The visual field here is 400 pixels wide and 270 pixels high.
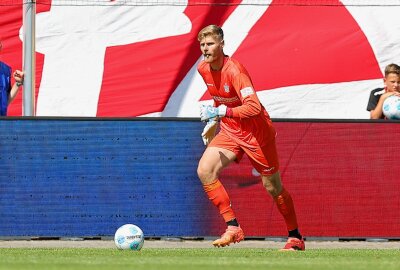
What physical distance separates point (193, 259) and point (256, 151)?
217cm

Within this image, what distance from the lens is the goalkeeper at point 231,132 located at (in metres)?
11.2

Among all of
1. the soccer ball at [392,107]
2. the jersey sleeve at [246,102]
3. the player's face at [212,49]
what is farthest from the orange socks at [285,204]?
the soccer ball at [392,107]

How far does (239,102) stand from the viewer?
11562 mm

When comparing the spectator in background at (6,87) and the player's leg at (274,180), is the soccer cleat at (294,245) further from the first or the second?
the spectator in background at (6,87)

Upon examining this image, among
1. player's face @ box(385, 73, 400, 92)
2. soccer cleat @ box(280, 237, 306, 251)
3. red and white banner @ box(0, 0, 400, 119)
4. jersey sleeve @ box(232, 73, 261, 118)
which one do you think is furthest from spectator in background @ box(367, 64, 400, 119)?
jersey sleeve @ box(232, 73, 261, 118)

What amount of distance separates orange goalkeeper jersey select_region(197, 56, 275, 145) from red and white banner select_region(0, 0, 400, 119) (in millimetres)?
5057

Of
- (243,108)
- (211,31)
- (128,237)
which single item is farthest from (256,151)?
(128,237)

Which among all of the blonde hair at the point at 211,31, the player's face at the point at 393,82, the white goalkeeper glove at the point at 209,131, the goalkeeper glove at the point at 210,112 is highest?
the blonde hair at the point at 211,31

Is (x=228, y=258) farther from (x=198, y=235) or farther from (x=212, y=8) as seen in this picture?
(x=212, y=8)

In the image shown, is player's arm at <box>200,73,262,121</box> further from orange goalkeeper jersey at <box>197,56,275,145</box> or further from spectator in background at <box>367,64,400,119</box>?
spectator in background at <box>367,64,400,119</box>

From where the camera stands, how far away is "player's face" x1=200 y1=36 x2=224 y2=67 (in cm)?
1142

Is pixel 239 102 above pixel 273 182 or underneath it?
above

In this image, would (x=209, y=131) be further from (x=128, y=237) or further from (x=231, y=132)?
(x=128, y=237)

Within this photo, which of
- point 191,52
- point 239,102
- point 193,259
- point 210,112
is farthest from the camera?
point 191,52
